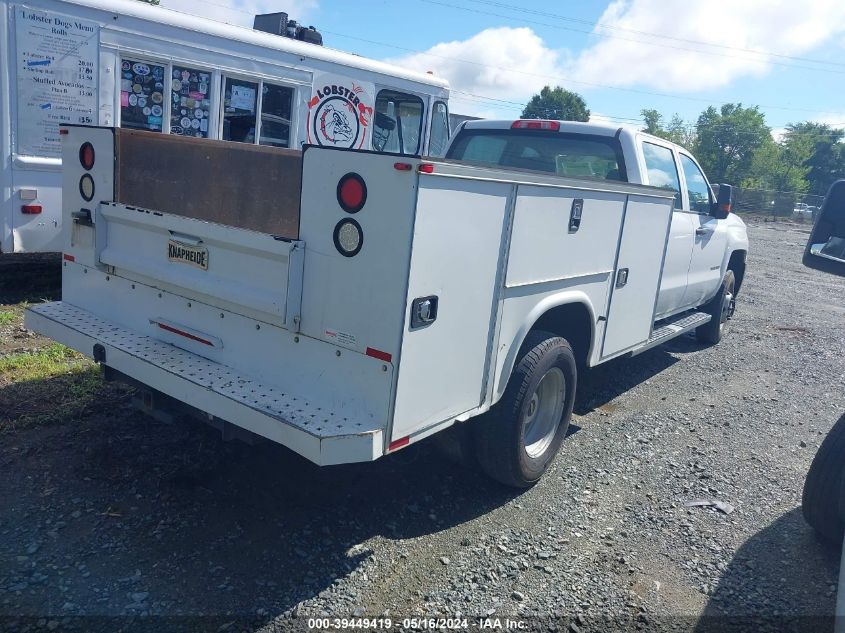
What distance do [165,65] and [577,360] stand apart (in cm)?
539

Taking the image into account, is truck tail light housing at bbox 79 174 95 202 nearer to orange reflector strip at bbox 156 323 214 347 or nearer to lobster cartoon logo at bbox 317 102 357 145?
orange reflector strip at bbox 156 323 214 347

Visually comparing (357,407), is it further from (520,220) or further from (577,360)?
(577,360)

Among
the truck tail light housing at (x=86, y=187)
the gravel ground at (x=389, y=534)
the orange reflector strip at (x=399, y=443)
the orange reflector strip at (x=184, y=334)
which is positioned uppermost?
the truck tail light housing at (x=86, y=187)

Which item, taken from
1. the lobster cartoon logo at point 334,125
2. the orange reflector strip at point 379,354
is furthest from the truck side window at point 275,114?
the orange reflector strip at point 379,354

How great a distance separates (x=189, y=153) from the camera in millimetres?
4289

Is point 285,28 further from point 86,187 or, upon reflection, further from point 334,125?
point 86,187

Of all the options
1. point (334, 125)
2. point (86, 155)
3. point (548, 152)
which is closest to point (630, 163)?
point (548, 152)

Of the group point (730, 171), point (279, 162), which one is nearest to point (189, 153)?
point (279, 162)

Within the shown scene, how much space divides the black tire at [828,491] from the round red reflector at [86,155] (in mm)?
4452

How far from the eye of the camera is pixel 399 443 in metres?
3.10

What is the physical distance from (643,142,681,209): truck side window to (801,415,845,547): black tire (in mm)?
2392

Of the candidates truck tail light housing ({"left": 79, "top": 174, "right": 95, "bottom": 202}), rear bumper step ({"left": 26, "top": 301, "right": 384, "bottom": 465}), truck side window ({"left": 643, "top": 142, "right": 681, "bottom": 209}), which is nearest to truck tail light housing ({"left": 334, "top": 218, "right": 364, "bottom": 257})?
rear bumper step ({"left": 26, "top": 301, "right": 384, "bottom": 465})

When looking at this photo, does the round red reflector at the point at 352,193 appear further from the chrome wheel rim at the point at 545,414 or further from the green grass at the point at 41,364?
the green grass at the point at 41,364

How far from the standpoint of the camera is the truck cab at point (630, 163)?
219 inches
